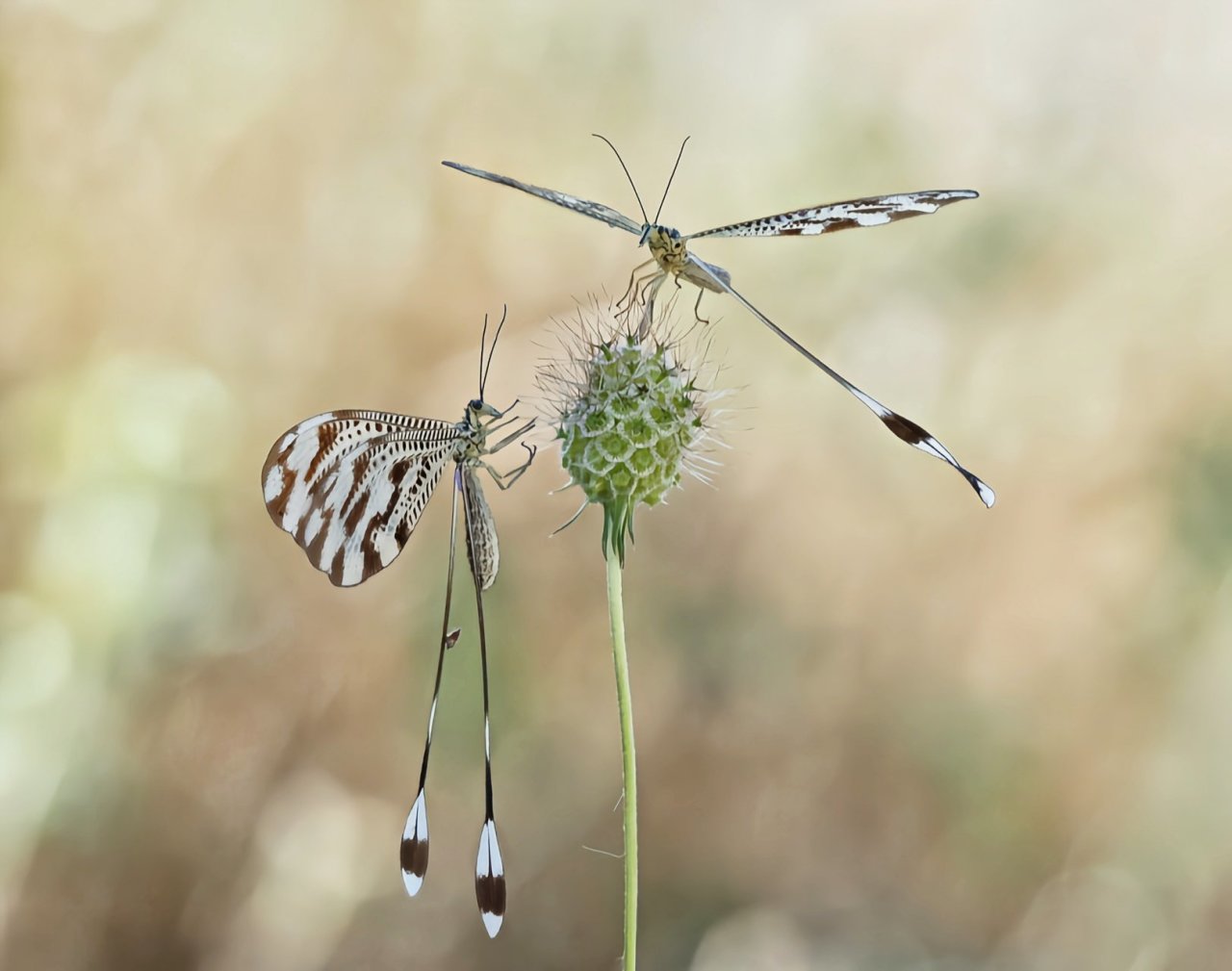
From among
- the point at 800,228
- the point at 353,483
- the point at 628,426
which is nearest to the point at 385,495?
the point at 353,483

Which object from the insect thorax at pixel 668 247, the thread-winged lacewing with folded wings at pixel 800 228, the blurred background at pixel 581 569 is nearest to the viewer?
the thread-winged lacewing with folded wings at pixel 800 228

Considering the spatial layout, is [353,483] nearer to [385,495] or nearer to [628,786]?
[385,495]

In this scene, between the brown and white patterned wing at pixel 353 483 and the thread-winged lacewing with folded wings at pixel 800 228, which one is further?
the brown and white patterned wing at pixel 353 483

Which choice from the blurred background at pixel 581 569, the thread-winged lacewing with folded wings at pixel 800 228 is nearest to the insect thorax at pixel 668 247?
the thread-winged lacewing with folded wings at pixel 800 228

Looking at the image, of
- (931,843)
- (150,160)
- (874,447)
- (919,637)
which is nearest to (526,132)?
(150,160)

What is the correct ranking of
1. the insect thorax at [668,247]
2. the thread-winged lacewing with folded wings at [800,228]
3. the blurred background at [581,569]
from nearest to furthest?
the thread-winged lacewing with folded wings at [800,228] → the insect thorax at [668,247] → the blurred background at [581,569]

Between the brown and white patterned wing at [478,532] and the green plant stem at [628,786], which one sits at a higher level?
the brown and white patterned wing at [478,532]

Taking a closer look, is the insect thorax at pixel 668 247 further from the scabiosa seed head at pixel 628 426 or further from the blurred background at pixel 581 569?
the blurred background at pixel 581 569
